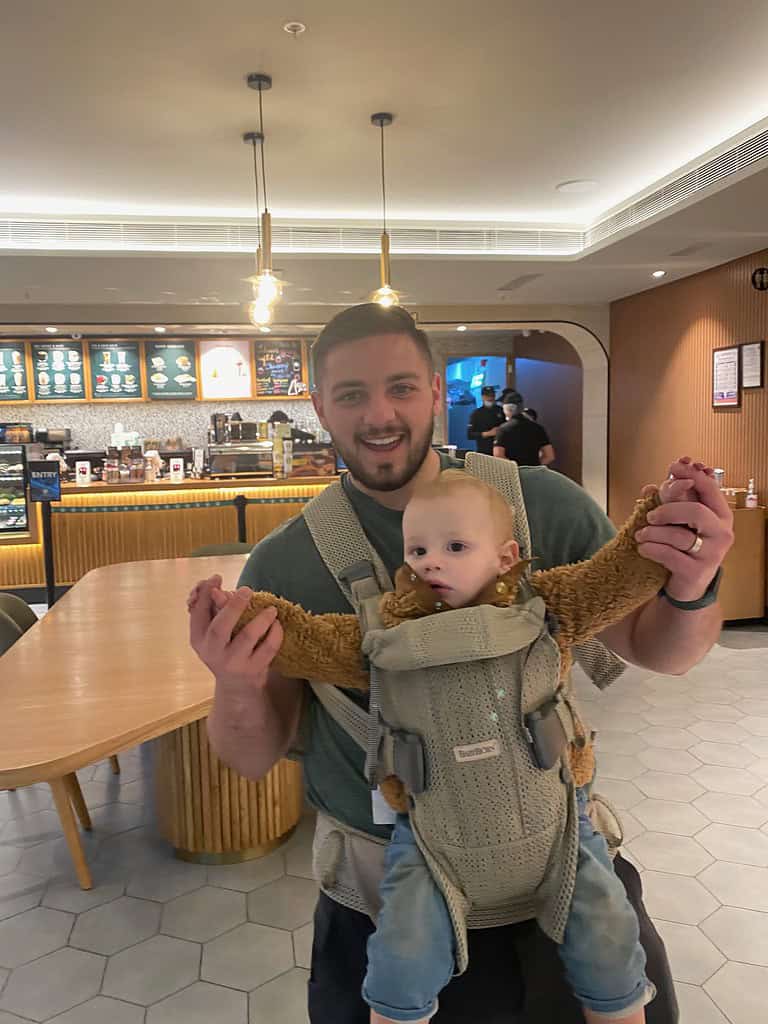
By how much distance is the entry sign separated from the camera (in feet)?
20.2

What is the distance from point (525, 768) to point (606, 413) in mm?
8162

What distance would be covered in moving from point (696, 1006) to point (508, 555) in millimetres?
1888

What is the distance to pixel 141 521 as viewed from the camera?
22.2ft

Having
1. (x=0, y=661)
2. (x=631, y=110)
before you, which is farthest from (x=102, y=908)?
(x=631, y=110)

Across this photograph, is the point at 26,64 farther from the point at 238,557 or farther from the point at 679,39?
the point at 679,39

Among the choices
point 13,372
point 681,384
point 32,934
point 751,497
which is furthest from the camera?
point 13,372

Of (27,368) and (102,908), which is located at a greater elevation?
(27,368)

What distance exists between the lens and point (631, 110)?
4.18m

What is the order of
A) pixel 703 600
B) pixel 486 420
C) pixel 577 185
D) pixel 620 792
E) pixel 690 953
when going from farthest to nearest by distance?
pixel 486 420 < pixel 577 185 < pixel 620 792 < pixel 690 953 < pixel 703 600

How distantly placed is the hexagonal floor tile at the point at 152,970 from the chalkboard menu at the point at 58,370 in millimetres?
8049

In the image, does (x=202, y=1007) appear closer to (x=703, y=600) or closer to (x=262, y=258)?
(x=703, y=600)

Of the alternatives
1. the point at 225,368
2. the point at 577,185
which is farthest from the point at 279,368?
the point at 577,185

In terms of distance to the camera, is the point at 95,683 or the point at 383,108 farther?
the point at 383,108

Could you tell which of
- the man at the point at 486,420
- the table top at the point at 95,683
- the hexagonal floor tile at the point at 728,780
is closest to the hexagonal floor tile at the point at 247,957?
the table top at the point at 95,683
